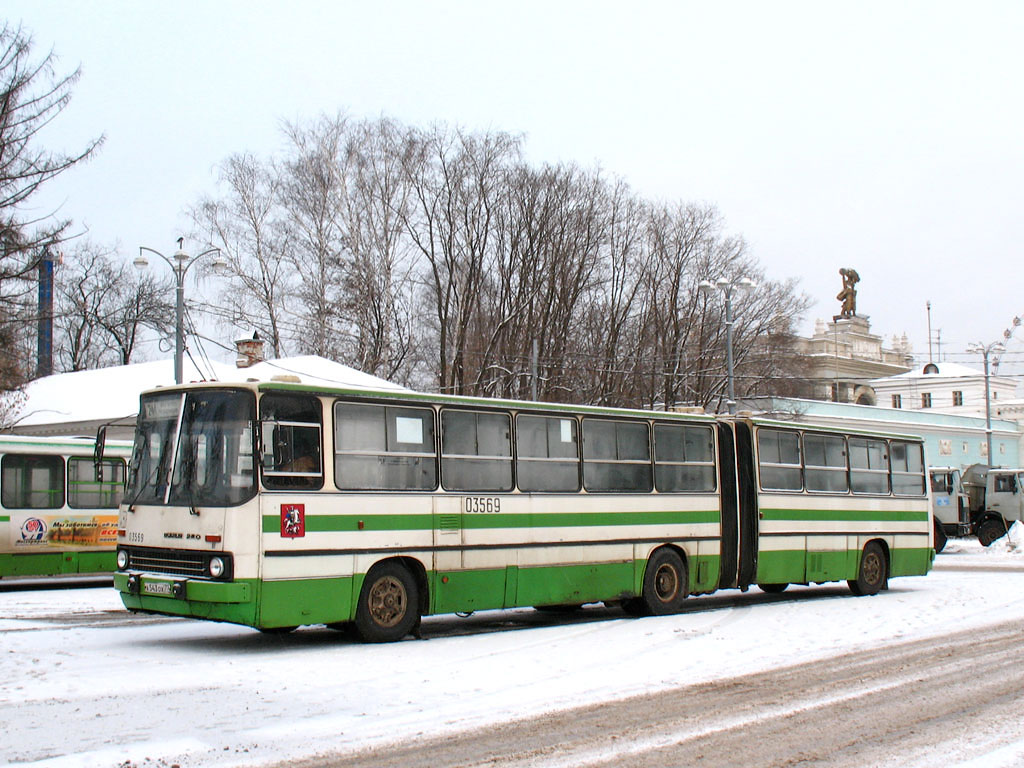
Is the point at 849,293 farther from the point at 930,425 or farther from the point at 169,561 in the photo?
the point at 169,561

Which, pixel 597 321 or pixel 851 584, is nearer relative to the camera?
pixel 851 584

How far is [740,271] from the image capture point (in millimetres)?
54281

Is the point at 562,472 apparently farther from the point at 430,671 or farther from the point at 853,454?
the point at 853,454

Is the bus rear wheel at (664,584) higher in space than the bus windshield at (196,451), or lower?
lower

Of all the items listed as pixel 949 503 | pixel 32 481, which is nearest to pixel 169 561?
pixel 32 481

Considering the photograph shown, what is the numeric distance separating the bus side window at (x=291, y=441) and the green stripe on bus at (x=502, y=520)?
15.9 inches

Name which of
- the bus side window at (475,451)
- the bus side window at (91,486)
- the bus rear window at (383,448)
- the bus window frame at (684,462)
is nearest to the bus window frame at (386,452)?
the bus rear window at (383,448)

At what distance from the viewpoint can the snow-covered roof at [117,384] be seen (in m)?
35.6

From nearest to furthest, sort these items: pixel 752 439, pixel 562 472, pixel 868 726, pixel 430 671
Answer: pixel 868 726, pixel 430 671, pixel 562 472, pixel 752 439

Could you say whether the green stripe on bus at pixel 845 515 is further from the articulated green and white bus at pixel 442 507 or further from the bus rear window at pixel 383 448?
the bus rear window at pixel 383 448

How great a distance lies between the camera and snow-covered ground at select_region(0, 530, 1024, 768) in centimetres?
786

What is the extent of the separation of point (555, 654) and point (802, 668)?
2479 mm

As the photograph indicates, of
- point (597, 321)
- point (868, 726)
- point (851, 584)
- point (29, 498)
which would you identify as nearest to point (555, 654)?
point (868, 726)

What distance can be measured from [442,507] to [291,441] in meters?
2.19
